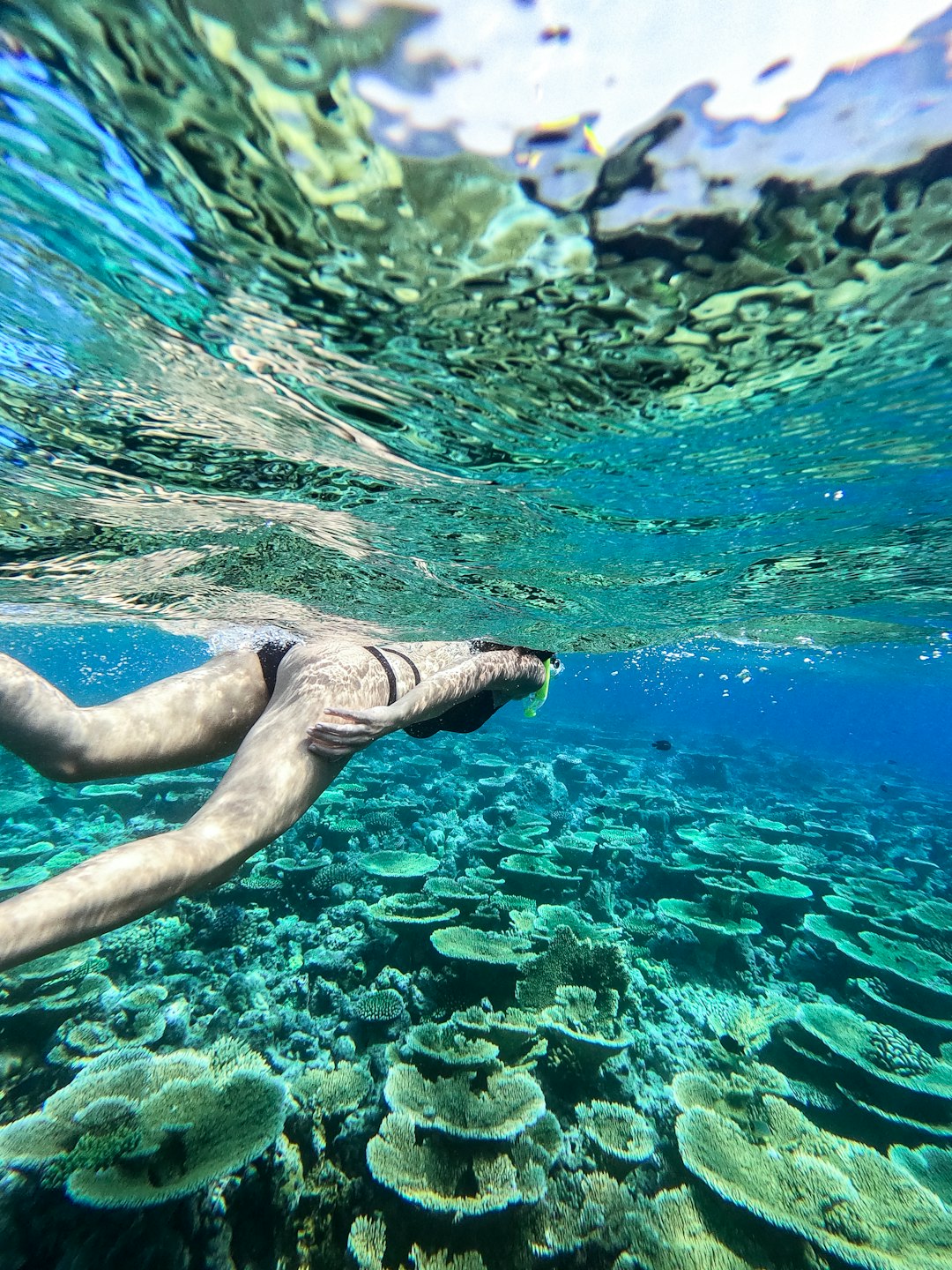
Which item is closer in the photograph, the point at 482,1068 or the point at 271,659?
the point at 482,1068

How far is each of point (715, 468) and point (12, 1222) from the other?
837cm

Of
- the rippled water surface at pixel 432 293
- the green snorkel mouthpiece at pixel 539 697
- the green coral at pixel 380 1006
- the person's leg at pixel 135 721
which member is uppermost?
the rippled water surface at pixel 432 293

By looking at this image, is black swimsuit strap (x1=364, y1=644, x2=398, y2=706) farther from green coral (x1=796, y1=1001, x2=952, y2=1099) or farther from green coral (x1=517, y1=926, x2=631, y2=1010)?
green coral (x1=796, y1=1001, x2=952, y2=1099)

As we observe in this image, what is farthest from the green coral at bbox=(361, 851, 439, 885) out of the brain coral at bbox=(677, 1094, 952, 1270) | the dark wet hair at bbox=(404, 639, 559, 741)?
the brain coral at bbox=(677, 1094, 952, 1270)

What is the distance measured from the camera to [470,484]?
21.5 feet

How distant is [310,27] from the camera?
244 cm

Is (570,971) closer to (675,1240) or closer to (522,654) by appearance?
(675,1240)

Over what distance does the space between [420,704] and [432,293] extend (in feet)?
10.1

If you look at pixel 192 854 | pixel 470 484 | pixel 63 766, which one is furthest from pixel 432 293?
pixel 63 766

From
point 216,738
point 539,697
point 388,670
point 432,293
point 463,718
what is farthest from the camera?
point 539,697

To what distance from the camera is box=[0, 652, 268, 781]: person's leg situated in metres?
3.78

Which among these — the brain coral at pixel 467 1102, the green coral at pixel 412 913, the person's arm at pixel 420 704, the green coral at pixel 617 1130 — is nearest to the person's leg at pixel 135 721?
the person's arm at pixel 420 704

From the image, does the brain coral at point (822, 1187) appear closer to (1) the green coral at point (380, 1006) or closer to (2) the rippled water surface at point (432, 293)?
(1) the green coral at point (380, 1006)

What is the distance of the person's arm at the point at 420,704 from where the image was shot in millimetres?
3652
